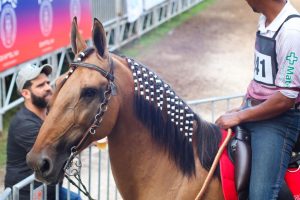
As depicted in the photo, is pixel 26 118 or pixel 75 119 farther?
pixel 26 118

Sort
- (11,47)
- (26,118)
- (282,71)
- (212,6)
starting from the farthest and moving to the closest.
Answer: (212,6) → (11,47) → (26,118) → (282,71)

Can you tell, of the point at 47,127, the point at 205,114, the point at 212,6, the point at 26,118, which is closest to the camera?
the point at 47,127

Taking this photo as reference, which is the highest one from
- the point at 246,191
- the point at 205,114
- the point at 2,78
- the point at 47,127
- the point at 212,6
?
the point at 47,127

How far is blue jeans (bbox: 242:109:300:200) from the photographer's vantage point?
12.5 ft

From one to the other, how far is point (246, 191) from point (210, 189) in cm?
23

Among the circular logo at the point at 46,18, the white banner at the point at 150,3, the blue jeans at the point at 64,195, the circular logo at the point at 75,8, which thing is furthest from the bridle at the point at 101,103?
the white banner at the point at 150,3

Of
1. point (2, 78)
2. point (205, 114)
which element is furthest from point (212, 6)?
point (2, 78)

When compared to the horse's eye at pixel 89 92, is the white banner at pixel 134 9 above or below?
below

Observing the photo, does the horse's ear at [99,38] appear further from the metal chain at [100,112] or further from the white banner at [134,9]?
the white banner at [134,9]

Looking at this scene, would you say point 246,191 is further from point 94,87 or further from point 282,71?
point 94,87

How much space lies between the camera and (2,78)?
9359 mm

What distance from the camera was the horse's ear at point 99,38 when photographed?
345 cm

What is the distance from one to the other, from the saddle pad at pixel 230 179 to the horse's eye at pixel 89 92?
960 millimetres

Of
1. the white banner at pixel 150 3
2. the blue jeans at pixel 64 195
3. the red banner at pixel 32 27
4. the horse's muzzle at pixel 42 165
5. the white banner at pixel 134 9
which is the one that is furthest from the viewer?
the white banner at pixel 150 3
